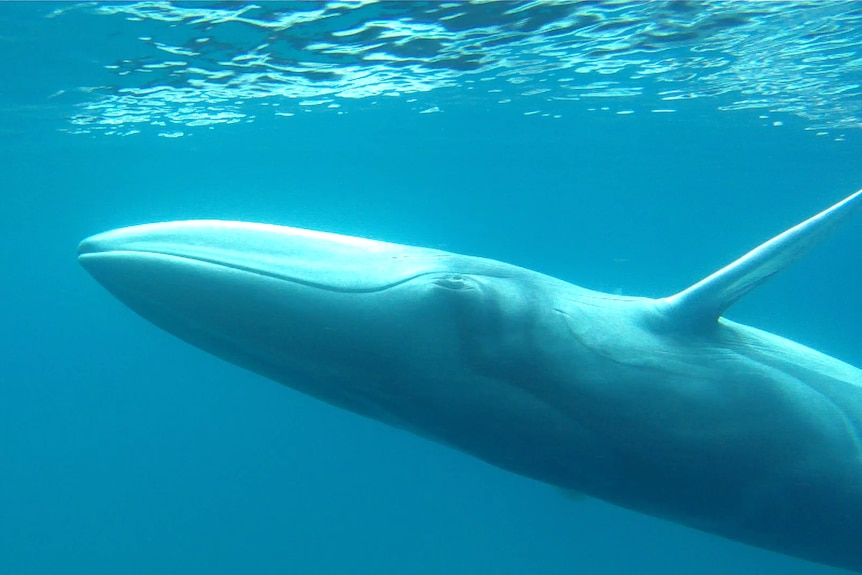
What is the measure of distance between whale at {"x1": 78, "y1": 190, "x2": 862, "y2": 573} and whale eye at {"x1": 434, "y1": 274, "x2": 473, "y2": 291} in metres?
0.02

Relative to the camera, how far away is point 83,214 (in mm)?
56969

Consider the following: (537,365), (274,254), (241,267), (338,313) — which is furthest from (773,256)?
(241,267)

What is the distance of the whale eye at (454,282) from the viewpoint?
398 cm

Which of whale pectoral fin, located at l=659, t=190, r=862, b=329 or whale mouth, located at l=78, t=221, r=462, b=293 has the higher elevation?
whale mouth, located at l=78, t=221, r=462, b=293

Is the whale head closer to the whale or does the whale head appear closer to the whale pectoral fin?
the whale

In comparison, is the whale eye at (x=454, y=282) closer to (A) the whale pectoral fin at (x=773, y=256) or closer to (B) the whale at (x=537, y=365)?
(B) the whale at (x=537, y=365)

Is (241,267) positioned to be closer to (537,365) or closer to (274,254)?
(274,254)

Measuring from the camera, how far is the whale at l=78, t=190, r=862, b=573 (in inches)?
156

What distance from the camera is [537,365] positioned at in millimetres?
3992

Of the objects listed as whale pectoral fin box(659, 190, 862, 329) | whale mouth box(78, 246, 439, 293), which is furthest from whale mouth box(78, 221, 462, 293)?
whale pectoral fin box(659, 190, 862, 329)

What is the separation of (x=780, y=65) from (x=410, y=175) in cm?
3616

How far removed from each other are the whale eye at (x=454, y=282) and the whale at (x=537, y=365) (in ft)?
0.08

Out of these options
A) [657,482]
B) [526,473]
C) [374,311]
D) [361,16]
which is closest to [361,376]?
[374,311]

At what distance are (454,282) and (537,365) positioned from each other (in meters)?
0.68
